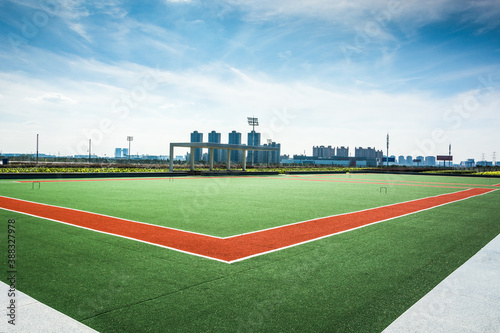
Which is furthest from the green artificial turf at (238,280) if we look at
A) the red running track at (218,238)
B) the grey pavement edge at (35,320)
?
the red running track at (218,238)

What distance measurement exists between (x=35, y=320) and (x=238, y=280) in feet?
8.75

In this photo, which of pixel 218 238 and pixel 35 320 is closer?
pixel 35 320

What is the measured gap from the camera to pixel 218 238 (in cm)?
820

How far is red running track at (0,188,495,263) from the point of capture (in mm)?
7234

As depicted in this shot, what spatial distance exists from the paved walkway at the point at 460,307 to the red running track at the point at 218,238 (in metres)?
3.18

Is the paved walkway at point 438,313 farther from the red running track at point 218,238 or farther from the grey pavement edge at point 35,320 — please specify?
the red running track at point 218,238

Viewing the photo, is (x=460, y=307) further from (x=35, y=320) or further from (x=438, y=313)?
(x=35, y=320)

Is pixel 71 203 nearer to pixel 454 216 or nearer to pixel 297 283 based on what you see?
pixel 297 283

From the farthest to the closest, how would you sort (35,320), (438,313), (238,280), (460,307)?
1. (238,280)
2. (460,307)
3. (438,313)
4. (35,320)

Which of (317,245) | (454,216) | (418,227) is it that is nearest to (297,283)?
(317,245)

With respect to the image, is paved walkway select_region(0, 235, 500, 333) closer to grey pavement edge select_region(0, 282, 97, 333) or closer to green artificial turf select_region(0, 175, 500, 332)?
Result: grey pavement edge select_region(0, 282, 97, 333)

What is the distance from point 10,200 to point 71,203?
297cm

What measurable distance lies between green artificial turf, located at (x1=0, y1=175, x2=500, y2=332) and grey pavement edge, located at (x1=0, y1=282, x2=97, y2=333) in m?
0.13

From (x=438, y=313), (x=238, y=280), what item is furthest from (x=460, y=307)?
(x=238, y=280)
